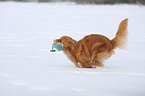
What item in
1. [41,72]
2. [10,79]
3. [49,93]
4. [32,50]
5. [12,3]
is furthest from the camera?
[12,3]

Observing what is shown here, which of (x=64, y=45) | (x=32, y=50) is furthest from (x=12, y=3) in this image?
(x=64, y=45)

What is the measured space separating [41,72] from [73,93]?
1209 millimetres

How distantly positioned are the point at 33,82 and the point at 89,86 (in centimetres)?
77

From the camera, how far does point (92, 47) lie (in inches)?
183

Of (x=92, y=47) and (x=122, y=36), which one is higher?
(x=122, y=36)

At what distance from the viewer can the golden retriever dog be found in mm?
4625

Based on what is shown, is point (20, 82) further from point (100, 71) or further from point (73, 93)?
point (100, 71)

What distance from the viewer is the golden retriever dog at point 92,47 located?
4.62 m

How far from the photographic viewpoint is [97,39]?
4.70m

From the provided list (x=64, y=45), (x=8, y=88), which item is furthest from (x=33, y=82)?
(x=64, y=45)

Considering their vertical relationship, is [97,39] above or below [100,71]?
above

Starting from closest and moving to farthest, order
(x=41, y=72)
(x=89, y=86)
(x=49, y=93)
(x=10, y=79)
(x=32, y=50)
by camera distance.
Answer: (x=49, y=93) < (x=89, y=86) < (x=10, y=79) < (x=41, y=72) < (x=32, y=50)

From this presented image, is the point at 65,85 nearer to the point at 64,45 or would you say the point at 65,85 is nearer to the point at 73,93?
the point at 73,93

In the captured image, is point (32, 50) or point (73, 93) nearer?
point (73, 93)
